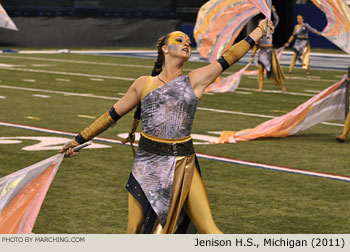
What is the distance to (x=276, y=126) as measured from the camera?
14531 millimetres

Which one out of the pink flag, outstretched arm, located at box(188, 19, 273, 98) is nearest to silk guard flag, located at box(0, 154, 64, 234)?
outstretched arm, located at box(188, 19, 273, 98)

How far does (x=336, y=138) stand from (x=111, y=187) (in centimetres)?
503

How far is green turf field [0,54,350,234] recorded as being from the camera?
352 inches

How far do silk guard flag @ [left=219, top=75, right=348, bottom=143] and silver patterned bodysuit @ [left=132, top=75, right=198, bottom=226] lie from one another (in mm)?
7835

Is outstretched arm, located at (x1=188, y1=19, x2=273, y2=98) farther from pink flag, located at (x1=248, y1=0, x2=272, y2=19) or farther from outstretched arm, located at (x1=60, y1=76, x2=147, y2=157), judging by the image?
pink flag, located at (x1=248, y1=0, x2=272, y2=19)

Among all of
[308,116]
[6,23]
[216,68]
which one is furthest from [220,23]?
[216,68]

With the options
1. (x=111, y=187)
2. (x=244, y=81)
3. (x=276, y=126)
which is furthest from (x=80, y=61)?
(x=111, y=187)

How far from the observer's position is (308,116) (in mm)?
14414

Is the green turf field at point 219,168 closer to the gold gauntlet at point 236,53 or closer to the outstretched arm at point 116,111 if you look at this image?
the outstretched arm at point 116,111

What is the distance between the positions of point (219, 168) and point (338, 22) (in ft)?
8.38

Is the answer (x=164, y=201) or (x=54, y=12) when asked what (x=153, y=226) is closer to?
(x=164, y=201)

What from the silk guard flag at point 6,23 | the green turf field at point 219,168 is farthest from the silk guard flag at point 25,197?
the silk guard flag at point 6,23

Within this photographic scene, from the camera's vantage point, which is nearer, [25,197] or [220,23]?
[25,197]

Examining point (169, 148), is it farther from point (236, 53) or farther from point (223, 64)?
point (236, 53)
